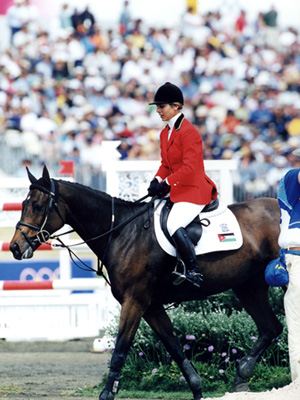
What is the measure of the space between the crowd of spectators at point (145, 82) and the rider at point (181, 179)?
28.3 feet

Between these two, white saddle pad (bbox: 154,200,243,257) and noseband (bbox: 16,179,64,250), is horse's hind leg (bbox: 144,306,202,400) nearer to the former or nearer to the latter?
white saddle pad (bbox: 154,200,243,257)

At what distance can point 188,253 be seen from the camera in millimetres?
5812

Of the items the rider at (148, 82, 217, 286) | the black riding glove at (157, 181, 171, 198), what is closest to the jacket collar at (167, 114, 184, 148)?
the rider at (148, 82, 217, 286)

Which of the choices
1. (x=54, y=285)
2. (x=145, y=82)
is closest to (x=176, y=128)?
(x=54, y=285)

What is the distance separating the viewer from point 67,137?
16094 millimetres

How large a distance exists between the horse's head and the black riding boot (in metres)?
0.96

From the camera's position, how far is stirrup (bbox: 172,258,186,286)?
19.1ft

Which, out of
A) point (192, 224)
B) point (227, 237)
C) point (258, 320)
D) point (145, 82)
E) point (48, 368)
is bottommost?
point (48, 368)

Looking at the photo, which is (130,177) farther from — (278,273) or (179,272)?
(278,273)

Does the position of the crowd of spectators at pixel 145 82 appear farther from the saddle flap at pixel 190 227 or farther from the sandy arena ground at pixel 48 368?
the saddle flap at pixel 190 227

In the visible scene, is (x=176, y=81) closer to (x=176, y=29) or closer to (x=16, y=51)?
(x=176, y=29)

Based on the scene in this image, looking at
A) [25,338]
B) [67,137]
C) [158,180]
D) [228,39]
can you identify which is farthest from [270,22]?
[158,180]

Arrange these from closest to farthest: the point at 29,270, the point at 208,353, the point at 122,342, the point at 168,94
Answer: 1. the point at 122,342
2. the point at 168,94
3. the point at 208,353
4. the point at 29,270

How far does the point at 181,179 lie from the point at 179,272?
2.42 feet
